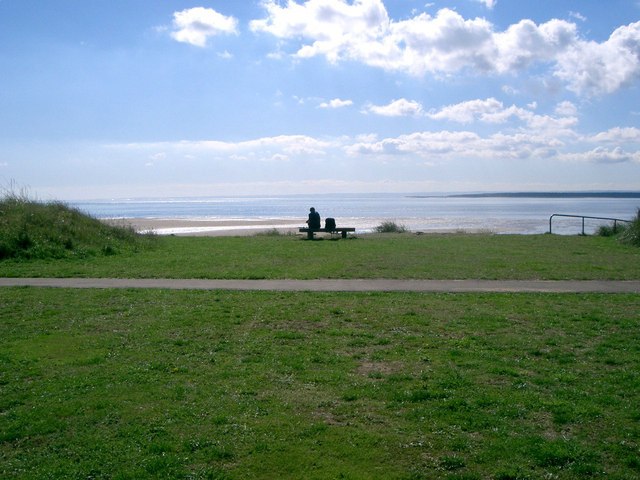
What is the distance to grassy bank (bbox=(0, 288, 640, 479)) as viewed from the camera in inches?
200

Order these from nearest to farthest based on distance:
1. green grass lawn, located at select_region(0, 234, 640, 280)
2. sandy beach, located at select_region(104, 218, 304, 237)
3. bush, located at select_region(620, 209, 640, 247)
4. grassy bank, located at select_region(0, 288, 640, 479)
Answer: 1. grassy bank, located at select_region(0, 288, 640, 479)
2. green grass lawn, located at select_region(0, 234, 640, 280)
3. bush, located at select_region(620, 209, 640, 247)
4. sandy beach, located at select_region(104, 218, 304, 237)

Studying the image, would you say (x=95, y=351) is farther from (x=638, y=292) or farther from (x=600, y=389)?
(x=638, y=292)

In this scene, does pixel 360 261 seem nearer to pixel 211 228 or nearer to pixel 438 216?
pixel 211 228

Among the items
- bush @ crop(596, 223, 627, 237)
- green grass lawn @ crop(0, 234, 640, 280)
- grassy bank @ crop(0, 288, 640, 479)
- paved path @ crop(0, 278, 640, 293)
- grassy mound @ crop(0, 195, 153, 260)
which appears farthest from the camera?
bush @ crop(596, 223, 627, 237)

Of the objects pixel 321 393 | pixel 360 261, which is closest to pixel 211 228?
pixel 360 261

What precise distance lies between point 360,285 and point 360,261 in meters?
4.52

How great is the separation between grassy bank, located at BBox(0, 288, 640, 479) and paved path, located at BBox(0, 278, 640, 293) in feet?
7.77

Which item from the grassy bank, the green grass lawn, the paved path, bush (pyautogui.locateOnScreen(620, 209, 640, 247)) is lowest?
the grassy bank

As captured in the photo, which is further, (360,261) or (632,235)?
(632,235)

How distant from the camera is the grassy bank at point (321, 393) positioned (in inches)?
200

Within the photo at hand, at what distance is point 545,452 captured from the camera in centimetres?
511

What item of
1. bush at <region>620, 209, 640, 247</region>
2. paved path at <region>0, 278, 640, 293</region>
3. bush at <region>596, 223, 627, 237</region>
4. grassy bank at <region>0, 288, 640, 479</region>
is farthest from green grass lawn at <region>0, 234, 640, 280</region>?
grassy bank at <region>0, 288, 640, 479</region>

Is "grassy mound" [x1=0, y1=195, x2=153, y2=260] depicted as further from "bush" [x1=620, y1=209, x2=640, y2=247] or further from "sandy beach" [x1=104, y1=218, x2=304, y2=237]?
"bush" [x1=620, y1=209, x2=640, y2=247]

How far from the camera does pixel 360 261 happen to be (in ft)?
60.0
